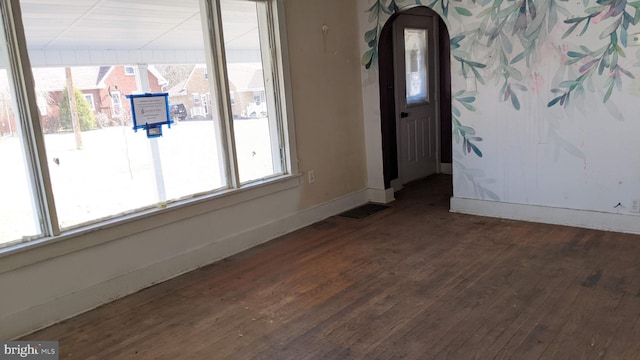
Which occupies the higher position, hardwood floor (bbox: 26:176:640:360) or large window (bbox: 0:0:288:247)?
large window (bbox: 0:0:288:247)

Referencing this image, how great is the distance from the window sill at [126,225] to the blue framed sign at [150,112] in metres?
0.58

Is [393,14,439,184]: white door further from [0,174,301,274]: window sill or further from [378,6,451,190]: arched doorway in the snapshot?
[0,174,301,274]: window sill

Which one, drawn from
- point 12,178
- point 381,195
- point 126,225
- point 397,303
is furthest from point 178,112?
point 381,195

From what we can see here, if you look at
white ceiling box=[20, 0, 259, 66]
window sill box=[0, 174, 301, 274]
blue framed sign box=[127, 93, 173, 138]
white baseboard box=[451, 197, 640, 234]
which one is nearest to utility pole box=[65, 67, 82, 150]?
white ceiling box=[20, 0, 259, 66]

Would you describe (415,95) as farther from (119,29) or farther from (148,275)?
(148,275)

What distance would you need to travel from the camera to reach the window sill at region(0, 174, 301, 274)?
2.80 m

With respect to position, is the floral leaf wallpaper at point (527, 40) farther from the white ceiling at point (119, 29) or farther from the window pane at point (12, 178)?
the window pane at point (12, 178)

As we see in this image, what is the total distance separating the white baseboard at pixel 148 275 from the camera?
284cm

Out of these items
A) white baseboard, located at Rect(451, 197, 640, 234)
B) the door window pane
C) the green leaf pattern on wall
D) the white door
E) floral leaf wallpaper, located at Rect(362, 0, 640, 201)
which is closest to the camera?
the green leaf pattern on wall

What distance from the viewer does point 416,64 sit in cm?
591

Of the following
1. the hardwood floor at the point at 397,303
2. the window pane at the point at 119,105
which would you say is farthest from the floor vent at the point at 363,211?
the window pane at the point at 119,105

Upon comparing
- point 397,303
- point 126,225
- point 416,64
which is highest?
point 416,64

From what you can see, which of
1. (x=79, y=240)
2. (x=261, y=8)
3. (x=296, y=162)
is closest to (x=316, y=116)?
(x=296, y=162)

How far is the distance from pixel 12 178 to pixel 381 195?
3444mm
